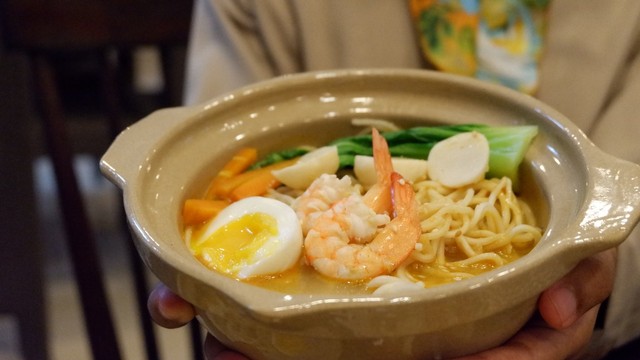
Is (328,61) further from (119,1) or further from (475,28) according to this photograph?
(119,1)

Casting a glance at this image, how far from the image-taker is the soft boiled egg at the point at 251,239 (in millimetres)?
730

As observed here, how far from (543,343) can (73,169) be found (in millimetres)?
903

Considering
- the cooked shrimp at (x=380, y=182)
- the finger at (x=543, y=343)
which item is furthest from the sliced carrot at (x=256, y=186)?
the finger at (x=543, y=343)

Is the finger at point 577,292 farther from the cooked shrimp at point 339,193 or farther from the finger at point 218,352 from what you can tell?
the finger at point 218,352

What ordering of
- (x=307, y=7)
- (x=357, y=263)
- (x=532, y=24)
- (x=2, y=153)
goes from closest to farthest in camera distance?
(x=357, y=263) < (x=532, y=24) < (x=307, y=7) < (x=2, y=153)

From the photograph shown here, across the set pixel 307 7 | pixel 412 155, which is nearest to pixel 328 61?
pixel 307 7

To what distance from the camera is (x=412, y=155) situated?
0.91 meters

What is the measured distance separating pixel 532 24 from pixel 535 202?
0.34 metres

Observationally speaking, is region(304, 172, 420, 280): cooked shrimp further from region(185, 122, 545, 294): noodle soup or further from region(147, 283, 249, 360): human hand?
region(147, 283, 249, 360): human hand

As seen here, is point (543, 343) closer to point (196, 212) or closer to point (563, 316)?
point (563, 316)

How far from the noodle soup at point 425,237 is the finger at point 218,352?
7 centimetres

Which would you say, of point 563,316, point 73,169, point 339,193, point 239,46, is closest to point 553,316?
point 563,316

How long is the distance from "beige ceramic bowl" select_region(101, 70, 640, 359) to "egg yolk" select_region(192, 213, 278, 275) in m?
0.04

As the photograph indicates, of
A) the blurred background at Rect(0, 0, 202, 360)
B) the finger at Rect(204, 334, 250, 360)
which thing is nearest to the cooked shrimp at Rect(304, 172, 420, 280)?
the finger at Rect(204, 334, 250, 360)
